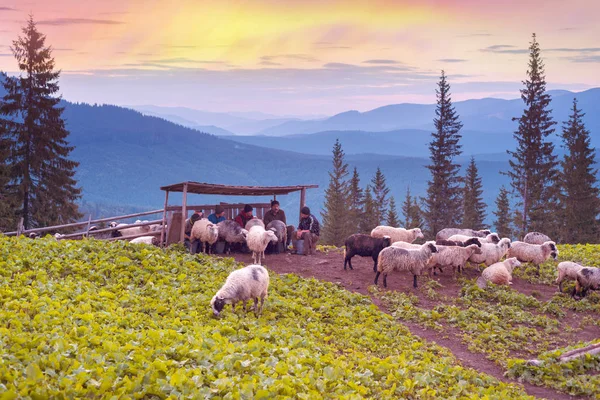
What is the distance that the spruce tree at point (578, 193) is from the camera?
61469 mm

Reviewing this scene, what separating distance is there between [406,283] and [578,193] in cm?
5110

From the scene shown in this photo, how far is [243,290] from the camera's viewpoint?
1313 centimetres

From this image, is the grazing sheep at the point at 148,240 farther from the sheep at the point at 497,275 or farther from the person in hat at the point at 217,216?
the sheep at the point at 497,275

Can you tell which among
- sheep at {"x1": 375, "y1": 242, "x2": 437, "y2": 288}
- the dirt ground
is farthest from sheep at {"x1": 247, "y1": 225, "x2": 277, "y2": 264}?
sheep at {"x1": 375, "y1": 242, "x2": 437, "y2": 288}

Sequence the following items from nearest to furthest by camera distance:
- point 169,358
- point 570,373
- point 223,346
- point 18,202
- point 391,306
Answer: point 169,358, point 223,346, point 570,373, point 391,306, point 18,202

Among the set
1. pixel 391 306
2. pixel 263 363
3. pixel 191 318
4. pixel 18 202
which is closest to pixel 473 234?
pixel 391 306

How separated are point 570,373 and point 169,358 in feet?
26.9

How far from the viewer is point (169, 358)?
8.70 metres

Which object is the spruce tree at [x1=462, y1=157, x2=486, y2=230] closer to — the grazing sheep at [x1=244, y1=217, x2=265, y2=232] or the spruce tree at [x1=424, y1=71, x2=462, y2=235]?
the spruce tree at [x1=424, y1=71, x2=462, y2=235]

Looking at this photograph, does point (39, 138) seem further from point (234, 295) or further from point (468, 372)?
point (468, 372)

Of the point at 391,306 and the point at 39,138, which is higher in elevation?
the point at 39,138

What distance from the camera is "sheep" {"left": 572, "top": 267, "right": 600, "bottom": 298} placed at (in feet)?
59.1

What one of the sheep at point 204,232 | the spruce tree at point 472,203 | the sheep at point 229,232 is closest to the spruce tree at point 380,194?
the spruce tree at point 472,203

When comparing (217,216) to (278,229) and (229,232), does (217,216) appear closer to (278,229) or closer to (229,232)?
(229,232)
